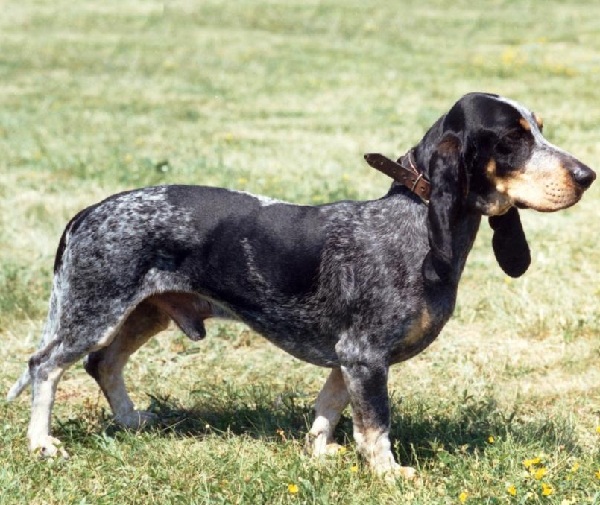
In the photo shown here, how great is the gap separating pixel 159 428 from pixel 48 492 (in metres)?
0.87

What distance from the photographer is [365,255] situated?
198 inches

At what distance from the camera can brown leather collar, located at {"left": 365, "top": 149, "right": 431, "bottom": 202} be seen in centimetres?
481

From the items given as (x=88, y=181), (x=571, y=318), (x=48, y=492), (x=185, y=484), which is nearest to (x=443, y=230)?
(x=185, y=484)

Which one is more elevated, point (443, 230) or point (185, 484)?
point (443, 230)

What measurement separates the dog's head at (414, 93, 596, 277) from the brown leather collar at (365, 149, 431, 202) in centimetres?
6

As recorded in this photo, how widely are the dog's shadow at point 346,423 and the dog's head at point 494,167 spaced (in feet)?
3.38

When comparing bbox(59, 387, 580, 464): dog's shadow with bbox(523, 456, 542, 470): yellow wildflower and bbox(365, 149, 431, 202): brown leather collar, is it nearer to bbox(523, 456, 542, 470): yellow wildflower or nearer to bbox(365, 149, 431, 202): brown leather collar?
bbox(523, 456, 542, 470): yellow wildflower

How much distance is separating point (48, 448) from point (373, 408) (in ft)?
5.16

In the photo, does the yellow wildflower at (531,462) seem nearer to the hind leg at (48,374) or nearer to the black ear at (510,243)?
the black ear at (510,243)

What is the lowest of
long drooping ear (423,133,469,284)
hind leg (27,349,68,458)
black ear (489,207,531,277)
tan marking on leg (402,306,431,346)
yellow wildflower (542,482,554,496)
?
hind leg (27,349,68,458)

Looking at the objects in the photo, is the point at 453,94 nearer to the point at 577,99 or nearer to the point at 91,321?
the point at 577,99

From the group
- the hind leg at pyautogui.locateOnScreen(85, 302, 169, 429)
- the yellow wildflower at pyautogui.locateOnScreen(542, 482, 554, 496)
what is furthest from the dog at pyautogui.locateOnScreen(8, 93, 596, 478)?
the yellow wildflower at pyautogui.locateOnScreen(542, 482, 554, 496)

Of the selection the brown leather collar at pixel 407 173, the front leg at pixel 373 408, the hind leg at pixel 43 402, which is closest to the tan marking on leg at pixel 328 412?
the front leg at pixel 373 408

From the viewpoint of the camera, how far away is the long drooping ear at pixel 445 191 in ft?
15.2
